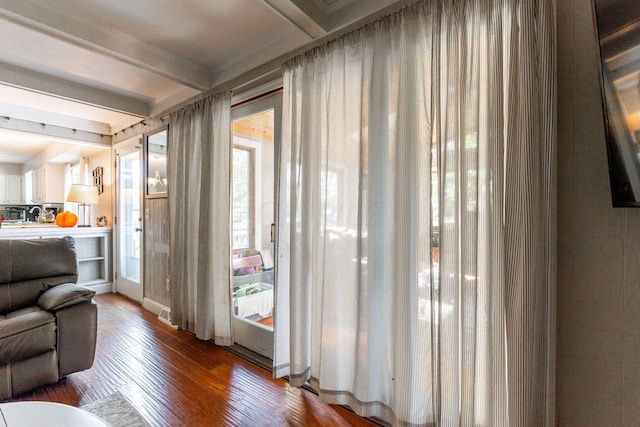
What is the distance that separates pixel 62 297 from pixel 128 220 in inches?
97.7

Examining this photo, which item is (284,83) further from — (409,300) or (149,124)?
(149,124)

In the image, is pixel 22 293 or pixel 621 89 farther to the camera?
pixel 22 293

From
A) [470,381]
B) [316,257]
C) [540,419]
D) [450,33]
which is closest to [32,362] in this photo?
[316,257]

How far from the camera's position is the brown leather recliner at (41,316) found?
1888 millimetres

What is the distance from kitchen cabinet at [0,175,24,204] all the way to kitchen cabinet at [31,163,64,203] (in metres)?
1.22

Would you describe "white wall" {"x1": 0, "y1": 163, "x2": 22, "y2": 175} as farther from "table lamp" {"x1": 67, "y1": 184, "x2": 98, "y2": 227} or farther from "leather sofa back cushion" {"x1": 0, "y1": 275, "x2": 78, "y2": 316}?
"leather sofa back cushion" {"x1": 0, "y1": 275, "x2": 78, "y2": 316}

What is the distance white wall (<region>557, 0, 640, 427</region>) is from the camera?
1.14 metres

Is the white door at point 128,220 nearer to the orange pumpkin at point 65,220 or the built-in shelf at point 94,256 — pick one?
the built-in shelf at point 94,256

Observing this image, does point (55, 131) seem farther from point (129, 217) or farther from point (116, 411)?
point (116, 411)

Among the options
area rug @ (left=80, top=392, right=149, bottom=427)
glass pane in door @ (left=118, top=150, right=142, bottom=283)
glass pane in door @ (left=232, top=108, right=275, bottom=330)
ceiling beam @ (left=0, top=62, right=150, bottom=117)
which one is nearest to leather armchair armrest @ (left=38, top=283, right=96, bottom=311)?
area rug @ (left=80, top=392, right=149, bottom=427)

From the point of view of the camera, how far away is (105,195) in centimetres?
475

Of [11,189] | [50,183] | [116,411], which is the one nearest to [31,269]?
[116,411]

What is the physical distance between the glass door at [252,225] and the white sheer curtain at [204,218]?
0.11m

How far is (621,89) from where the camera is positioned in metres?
1.01
